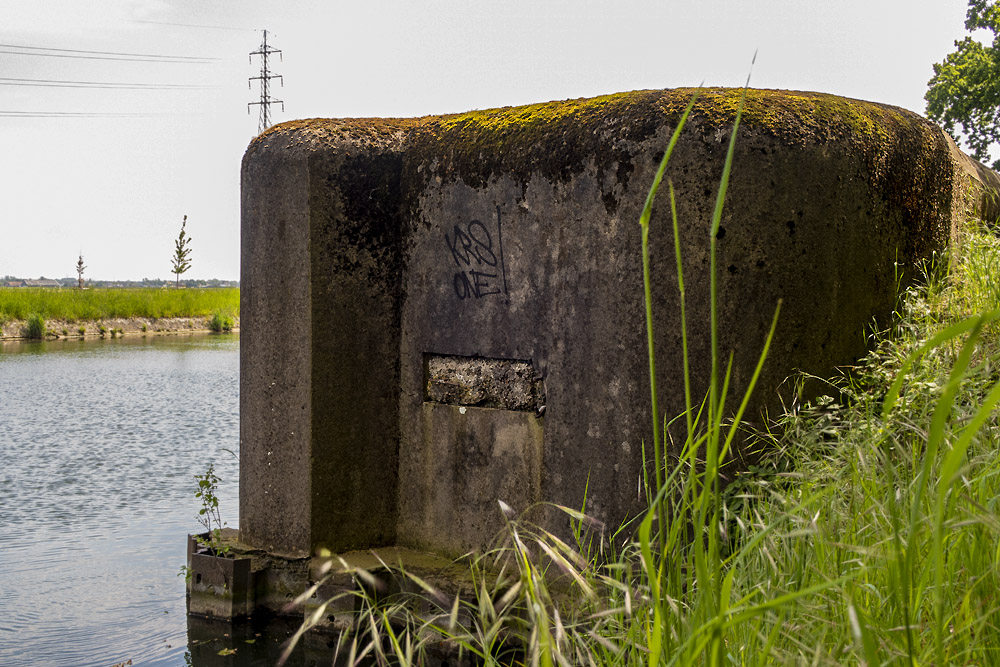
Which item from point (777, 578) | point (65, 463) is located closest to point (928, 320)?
point (777, 578)

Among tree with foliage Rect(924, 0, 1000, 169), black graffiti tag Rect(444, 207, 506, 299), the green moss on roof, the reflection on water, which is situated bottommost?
the reflection on water

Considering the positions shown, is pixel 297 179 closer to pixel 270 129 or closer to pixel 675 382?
pixel 270 129

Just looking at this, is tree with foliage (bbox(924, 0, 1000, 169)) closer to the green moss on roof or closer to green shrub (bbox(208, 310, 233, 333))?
the green moss on roof

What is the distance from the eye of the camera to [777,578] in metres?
2.10

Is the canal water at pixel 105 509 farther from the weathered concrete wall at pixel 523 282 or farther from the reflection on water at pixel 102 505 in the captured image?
the weathered concrete wall at pixel 523 282

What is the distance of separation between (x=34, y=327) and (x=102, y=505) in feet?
55.4

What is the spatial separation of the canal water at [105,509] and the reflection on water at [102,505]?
0.03ft

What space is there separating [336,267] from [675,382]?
1624 mm

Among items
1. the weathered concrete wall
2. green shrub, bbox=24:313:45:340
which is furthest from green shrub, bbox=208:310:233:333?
the weathered concrete wall

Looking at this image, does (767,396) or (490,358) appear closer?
(767,396)

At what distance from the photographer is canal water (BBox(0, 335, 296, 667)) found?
3.94 meters

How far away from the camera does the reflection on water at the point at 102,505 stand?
13.1ft

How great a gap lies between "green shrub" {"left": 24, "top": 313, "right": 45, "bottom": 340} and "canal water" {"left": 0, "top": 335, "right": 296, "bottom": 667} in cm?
803

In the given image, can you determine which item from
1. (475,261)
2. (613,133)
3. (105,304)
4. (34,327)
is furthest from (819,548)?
(105,304)
